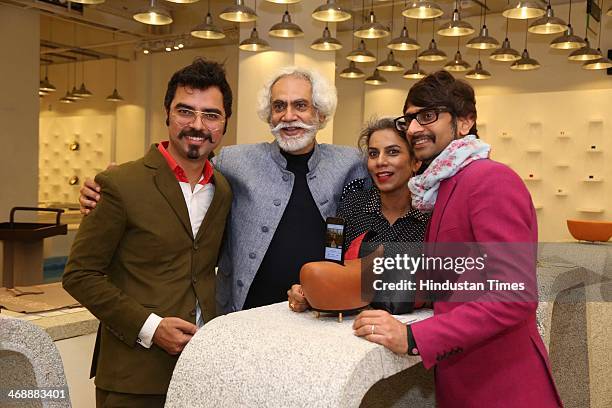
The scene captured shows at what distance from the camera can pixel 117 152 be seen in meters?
13.8

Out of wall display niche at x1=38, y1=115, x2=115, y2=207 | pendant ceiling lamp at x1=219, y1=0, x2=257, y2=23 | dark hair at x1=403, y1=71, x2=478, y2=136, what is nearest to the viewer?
dark hair at x1=403, y1=71, x2=478, y2=136

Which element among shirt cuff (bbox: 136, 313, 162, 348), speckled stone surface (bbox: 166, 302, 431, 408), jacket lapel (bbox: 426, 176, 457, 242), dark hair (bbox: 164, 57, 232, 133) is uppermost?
dark hair (bbox: 164, 57, 232, 133)

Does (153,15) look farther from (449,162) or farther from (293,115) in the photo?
(449,162)

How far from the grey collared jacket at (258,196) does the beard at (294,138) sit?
59 mm

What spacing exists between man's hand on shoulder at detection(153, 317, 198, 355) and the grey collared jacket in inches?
18.9

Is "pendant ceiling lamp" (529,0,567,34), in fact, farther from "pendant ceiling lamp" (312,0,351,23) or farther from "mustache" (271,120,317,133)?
"mustache" (271,120,317,133)

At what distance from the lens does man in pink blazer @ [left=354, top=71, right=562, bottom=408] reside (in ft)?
4.28

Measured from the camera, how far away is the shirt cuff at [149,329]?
177 centimetres

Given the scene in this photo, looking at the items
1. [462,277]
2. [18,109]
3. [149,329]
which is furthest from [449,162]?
[18,109]

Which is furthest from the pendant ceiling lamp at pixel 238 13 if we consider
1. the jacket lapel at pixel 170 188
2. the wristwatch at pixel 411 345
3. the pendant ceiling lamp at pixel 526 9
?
the wristwatch at pixel 411 345

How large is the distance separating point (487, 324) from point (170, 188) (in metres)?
1.04

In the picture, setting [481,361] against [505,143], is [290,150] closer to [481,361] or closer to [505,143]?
[481,361]

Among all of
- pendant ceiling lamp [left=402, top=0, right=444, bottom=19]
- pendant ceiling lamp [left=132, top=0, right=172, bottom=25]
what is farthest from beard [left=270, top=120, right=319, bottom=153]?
pendant ceiling lamp [left=132, top=0, right=172, bottom=25]

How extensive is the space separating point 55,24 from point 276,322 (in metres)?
13.5
